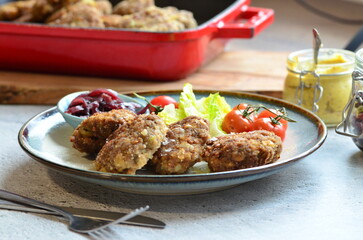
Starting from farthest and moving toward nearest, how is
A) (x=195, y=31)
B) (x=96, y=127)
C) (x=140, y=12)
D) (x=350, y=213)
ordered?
(x=140, y=12) < (x=195, y=31) < (x=96, y=127) < (x=350, y=213)

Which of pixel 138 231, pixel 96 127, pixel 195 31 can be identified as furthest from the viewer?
pixel 195 31

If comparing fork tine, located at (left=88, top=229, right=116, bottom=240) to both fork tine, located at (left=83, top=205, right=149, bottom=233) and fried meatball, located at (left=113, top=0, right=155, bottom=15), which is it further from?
fried meatball, located at (left=113, top=0, right=155, bottom=15)

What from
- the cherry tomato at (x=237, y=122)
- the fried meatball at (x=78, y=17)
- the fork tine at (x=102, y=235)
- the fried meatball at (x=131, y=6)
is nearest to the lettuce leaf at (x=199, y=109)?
the cherry tomato at (x=237, y=122)

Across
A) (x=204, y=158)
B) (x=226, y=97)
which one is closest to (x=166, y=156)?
(x=204, y=158)

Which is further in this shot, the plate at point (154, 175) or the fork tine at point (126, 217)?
the plate at point (154, 175)

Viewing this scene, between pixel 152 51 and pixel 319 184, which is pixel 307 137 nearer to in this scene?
pixel 319 184

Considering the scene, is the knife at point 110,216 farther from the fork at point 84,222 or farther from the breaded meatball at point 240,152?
the breaded meatball at point 240,152

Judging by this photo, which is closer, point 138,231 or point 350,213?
A: point 138,231

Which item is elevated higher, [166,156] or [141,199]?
[166,156]
